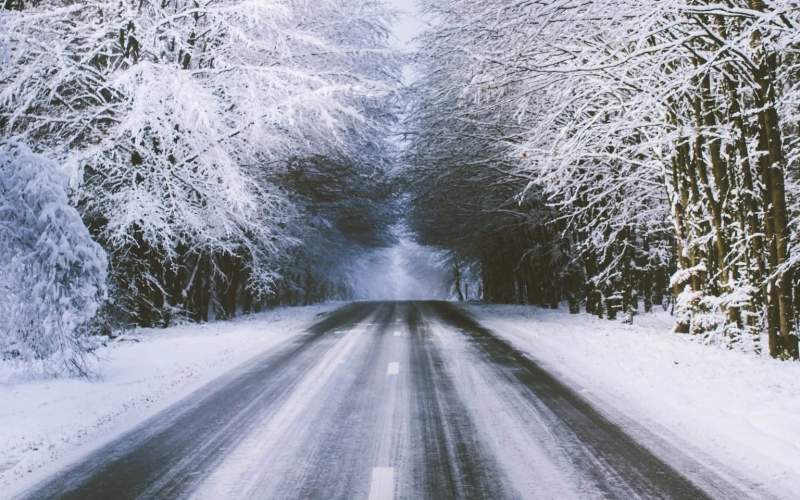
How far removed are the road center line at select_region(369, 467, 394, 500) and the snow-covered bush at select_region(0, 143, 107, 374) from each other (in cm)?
555

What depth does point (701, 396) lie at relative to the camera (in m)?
7.68

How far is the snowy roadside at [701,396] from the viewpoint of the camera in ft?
17.5

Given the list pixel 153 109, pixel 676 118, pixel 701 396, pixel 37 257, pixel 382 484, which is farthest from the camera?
pixel 153 109

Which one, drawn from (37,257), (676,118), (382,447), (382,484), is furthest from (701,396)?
(37,257)

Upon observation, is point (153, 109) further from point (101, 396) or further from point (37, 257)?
point (101, 396)

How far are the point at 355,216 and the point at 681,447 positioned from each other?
3092cm

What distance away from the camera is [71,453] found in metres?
5.91

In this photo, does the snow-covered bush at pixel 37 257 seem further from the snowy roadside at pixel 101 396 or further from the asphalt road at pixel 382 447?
the asphalt road at pixel 382 447

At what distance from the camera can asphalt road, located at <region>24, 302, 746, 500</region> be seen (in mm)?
4773

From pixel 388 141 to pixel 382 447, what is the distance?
25.3 m

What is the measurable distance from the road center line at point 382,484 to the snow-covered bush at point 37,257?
5555 millimetres

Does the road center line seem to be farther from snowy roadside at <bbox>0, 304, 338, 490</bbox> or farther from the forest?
the forest

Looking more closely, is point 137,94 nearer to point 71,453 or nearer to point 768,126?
point 71,453

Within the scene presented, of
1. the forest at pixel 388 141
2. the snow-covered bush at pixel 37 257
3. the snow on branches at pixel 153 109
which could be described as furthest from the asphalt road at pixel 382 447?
the snow on branches at pixel 153 109
